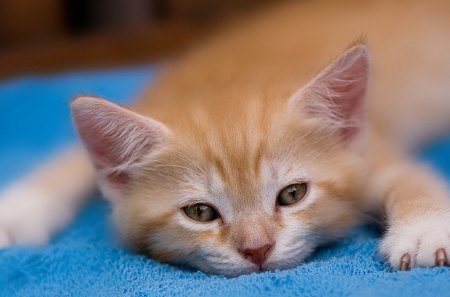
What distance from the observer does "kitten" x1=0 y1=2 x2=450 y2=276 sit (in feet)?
3.93

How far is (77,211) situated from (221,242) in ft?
2.14

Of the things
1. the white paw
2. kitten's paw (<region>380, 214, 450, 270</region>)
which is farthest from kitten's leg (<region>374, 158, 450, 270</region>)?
the white paw

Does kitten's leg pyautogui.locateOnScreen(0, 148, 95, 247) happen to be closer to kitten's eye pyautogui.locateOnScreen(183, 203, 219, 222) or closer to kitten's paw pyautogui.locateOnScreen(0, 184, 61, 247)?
kitten's paw pyautogui.locateOnScreen(0, 184, 61, 247)

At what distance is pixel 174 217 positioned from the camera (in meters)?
1.27

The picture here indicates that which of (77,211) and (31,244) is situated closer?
(31,244)

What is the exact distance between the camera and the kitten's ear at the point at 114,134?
4.17 feet

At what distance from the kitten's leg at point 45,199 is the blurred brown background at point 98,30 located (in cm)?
148

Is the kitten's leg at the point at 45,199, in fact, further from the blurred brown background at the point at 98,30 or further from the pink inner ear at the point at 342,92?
the blurred brown background at the point at 98,30

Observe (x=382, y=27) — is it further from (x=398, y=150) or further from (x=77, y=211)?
(x=77, y=211)

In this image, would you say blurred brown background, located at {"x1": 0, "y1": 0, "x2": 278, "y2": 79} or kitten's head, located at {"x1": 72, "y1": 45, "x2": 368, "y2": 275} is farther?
blurred brown background, located at {"x1": 0, "y1": 0, "x2": 278, "y2": 79}

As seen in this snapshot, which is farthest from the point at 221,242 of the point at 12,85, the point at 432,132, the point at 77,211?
the point at 12,85

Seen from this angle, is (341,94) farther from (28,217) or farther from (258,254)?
(28,217)

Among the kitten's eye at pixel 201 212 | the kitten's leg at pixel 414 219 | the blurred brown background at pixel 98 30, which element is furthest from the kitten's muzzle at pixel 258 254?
the blurred brown background at pixel 98 30

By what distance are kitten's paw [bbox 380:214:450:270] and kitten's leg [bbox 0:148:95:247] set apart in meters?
0.81
